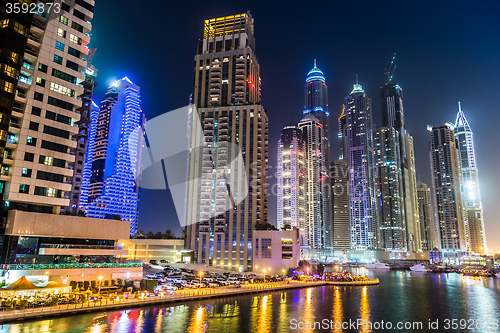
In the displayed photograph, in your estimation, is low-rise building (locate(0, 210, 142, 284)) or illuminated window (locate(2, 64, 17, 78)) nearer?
low-rise building (locate(0, 210, 142, 284))

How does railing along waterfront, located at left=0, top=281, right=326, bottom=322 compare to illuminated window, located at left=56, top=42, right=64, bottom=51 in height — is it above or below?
below

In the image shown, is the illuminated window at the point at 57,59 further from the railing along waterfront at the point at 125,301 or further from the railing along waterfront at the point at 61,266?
the railing along waterfront at the point at 125,301

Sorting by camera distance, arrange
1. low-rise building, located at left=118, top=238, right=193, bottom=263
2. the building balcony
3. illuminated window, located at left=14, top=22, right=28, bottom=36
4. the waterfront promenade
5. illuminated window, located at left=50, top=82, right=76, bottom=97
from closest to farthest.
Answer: the waterfront promenade < the building balcony < illuminated window, located at left=14, top=22, right=28, bottom=36 < illuminated window, located at left=50, top=82, right=76, bottom=97 < low-rise building, located at left=118, top=238, right=193, bottom=263

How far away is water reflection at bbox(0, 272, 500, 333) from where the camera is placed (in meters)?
46.2

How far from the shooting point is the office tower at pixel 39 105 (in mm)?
64750

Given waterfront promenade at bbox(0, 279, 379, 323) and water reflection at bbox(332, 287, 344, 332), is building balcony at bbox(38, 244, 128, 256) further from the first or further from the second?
water reflection at bbox(332, 287, 344, 332)

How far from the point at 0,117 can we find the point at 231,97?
309 ft

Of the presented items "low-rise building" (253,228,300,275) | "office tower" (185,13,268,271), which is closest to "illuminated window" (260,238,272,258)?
"low-rise building" (253,228,300,275)

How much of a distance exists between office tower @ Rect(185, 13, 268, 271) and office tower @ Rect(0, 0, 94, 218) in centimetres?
6960

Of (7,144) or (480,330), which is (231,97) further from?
(480,330)

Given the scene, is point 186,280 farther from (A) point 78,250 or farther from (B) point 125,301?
(B) point 125,301

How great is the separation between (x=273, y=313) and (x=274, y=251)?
2644 inches

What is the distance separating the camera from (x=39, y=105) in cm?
6838

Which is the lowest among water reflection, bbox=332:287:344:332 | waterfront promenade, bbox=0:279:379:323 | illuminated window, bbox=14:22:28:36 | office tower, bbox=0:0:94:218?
water reflection, bbox=332:287:344:332
